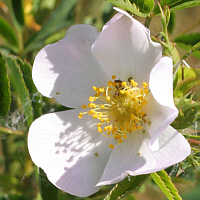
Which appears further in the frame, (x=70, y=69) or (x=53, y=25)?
(x=53, y=25)

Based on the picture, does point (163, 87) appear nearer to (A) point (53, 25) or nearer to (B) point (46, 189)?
(B) point (46, 189)

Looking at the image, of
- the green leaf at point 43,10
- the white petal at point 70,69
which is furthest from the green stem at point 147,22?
the green leaf at point 43,10

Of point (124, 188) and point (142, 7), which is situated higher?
point (142, 7)

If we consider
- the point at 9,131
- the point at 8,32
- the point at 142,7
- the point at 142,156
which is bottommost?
the point at 9,131

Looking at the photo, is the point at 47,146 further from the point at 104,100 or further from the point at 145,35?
the point at 145,35

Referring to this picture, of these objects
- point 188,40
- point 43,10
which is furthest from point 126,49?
point 43,10

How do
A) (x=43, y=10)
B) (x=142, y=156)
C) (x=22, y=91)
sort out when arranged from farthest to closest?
(x=43, y=10), (x=22, y=91), (x=142, y=156)

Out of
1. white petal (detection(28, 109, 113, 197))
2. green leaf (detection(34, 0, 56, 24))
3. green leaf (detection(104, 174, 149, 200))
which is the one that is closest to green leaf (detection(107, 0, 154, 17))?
white petal (detection(28, 109, 113, 197))

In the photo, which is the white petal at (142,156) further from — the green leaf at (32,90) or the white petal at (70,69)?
the green leaf at (32,90)
